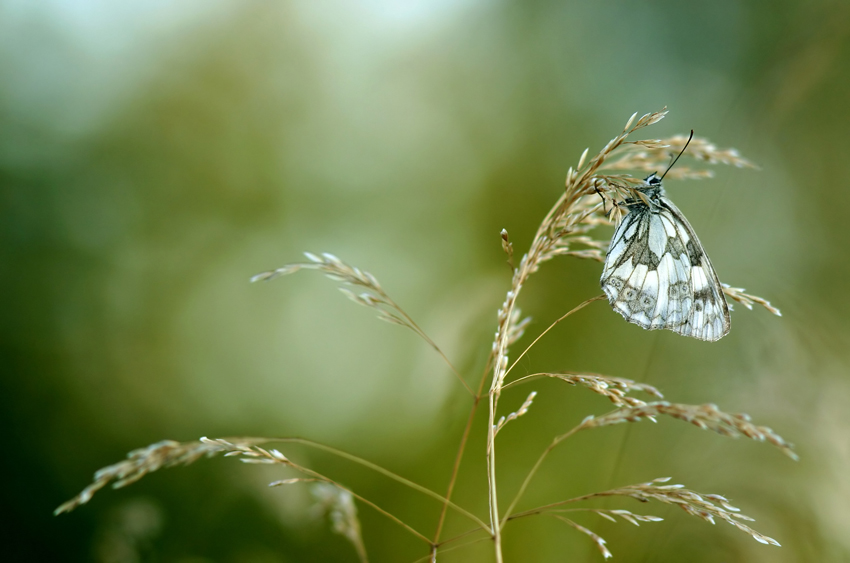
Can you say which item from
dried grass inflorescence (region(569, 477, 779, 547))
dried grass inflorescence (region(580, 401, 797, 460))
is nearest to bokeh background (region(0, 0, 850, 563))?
dried grass inflorescence (region(569, 477, 779, 547))

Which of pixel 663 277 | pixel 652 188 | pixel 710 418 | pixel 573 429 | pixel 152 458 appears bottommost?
pixel 152 458

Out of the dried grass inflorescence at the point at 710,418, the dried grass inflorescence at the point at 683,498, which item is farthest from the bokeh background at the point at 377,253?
the dried grass inflorescence at the point at 710,418

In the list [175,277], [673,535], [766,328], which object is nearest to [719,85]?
[766,328]

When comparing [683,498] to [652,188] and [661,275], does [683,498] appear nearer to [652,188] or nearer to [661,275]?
[661,275]

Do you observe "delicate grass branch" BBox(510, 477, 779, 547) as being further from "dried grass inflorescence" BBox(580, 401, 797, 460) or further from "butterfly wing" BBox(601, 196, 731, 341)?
"butterfly wing" BBox(601, 196, 731, 341)

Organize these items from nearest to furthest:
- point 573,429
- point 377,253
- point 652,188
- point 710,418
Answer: point 710,418, point 573,429, point 652,188, point 377,253

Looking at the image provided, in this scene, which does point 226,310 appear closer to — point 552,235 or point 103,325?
point 103,325

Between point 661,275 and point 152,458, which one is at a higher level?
point 661,275

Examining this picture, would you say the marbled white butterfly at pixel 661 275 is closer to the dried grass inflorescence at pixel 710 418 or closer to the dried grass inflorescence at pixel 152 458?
the dried grass inflorescence at pixel 710 418

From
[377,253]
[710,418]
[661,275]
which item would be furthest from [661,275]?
[377,253]
